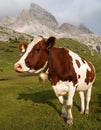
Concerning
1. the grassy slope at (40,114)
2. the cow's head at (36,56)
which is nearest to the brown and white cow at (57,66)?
the cow's head at (36,56)

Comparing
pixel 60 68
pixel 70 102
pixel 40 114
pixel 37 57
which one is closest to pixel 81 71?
pixel 60 68

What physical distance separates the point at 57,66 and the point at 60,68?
191 mm

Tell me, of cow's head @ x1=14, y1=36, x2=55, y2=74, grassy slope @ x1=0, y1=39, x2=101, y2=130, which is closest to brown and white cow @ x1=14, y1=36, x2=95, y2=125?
cow's head @ x1=14, y1=36, x2=55, y2=74

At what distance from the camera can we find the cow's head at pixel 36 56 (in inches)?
644

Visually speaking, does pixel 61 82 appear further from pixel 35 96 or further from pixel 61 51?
pixel 35 96

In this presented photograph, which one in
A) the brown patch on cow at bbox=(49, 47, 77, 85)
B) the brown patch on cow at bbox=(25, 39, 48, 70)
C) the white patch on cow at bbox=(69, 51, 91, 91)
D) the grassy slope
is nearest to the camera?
the brown patch on cow at bbox=(25, 39, 48, 70)

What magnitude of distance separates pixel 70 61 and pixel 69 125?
11.5 feet

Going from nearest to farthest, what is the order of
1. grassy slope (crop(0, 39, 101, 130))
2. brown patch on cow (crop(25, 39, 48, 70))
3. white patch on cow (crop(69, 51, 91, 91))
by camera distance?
brown patch on cow (crop(25, 39, 48, 70)) → white patch on cow (crop(69, 51, 91, 91)) → grassy slope (crop(0, 39, 101, 130))

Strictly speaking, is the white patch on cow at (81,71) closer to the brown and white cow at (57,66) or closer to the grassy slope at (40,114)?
the brown and white cow at (57,66)

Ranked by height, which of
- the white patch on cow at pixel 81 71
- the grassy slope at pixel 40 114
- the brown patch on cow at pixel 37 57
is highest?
the brown patch on cow at pixel 37 57

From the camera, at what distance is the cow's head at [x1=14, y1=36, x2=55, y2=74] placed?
16.4m

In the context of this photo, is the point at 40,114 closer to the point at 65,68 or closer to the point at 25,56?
the point at 65,68

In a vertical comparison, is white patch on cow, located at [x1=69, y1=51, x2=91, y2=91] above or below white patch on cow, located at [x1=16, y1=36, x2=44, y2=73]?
below

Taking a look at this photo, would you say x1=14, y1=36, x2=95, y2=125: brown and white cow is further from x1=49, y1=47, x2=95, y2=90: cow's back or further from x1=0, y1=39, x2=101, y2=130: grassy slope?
x1=0, y1=39, x2=101, y2=130: grassy slope
